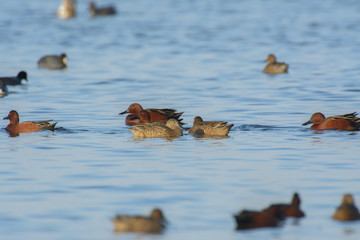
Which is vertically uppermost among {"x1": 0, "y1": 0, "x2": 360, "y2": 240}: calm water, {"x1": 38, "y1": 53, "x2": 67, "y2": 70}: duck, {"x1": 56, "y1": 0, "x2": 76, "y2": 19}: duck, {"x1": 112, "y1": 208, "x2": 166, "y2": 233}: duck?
{"x1": 56, "y1": 0, "x2": 76, "y2": 19}: duck

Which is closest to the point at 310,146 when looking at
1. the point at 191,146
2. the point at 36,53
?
the point at 191,146

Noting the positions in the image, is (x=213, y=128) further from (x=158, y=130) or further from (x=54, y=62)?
(x=54, y=62)

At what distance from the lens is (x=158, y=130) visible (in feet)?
54.4

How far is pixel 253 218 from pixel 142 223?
134 cm

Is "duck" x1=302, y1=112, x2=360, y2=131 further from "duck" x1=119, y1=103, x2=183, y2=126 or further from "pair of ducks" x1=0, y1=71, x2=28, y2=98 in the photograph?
"pair of ducks" x1=0, y1=71, x2=28, y2=98

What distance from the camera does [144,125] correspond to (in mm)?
16547

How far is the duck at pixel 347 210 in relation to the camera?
398 inches

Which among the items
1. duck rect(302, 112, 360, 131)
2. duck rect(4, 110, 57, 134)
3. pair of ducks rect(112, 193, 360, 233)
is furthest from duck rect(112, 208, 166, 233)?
duck rect(302, 112, 360, 131)

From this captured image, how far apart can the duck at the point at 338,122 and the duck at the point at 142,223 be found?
784 cm

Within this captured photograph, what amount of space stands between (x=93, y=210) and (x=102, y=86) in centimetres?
1519

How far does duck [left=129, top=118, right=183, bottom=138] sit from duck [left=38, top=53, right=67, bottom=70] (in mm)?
15067

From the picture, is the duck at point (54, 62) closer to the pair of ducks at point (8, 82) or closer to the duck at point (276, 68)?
the pair of ducks at point (8, 82)

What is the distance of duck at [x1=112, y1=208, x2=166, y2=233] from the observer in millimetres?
9789

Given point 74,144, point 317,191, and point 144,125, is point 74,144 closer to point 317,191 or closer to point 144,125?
point 144,125
